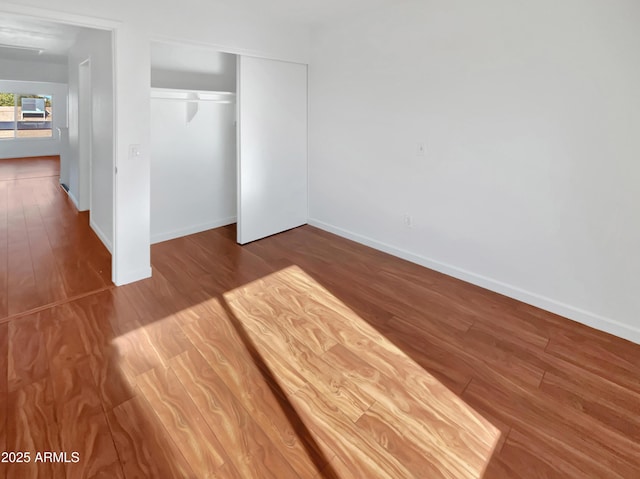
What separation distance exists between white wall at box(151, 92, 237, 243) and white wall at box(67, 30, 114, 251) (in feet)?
1.55

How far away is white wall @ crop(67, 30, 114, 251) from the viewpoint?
338 centimetres

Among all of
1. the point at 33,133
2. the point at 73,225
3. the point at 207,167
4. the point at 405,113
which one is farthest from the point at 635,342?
the point at 33,133

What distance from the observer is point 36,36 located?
16.2 feet

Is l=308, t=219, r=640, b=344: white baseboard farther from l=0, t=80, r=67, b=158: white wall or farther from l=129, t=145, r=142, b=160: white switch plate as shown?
l=0, t=80, r=67, b=158: white wall

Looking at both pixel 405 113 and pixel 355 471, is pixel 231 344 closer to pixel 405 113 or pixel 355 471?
pixel 355 471

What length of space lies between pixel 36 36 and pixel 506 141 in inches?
241

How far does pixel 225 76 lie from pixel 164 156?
4.46ft

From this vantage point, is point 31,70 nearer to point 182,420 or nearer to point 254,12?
point 254,12

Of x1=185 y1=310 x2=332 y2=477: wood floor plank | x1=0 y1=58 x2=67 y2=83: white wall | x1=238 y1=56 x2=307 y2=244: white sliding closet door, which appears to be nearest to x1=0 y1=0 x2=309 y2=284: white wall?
x1=238 y1=56 x2=307 y2=244: white sliding closet door

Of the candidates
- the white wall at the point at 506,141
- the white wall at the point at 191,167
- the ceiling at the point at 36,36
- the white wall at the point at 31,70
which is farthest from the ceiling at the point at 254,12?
the white wall at the point at 31,70

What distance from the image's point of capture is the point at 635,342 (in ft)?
8.45

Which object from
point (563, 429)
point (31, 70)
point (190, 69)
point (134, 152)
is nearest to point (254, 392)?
point (563, 429)

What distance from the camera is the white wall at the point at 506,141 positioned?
8.30 ft

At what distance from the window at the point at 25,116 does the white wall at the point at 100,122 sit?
743 centimetres
